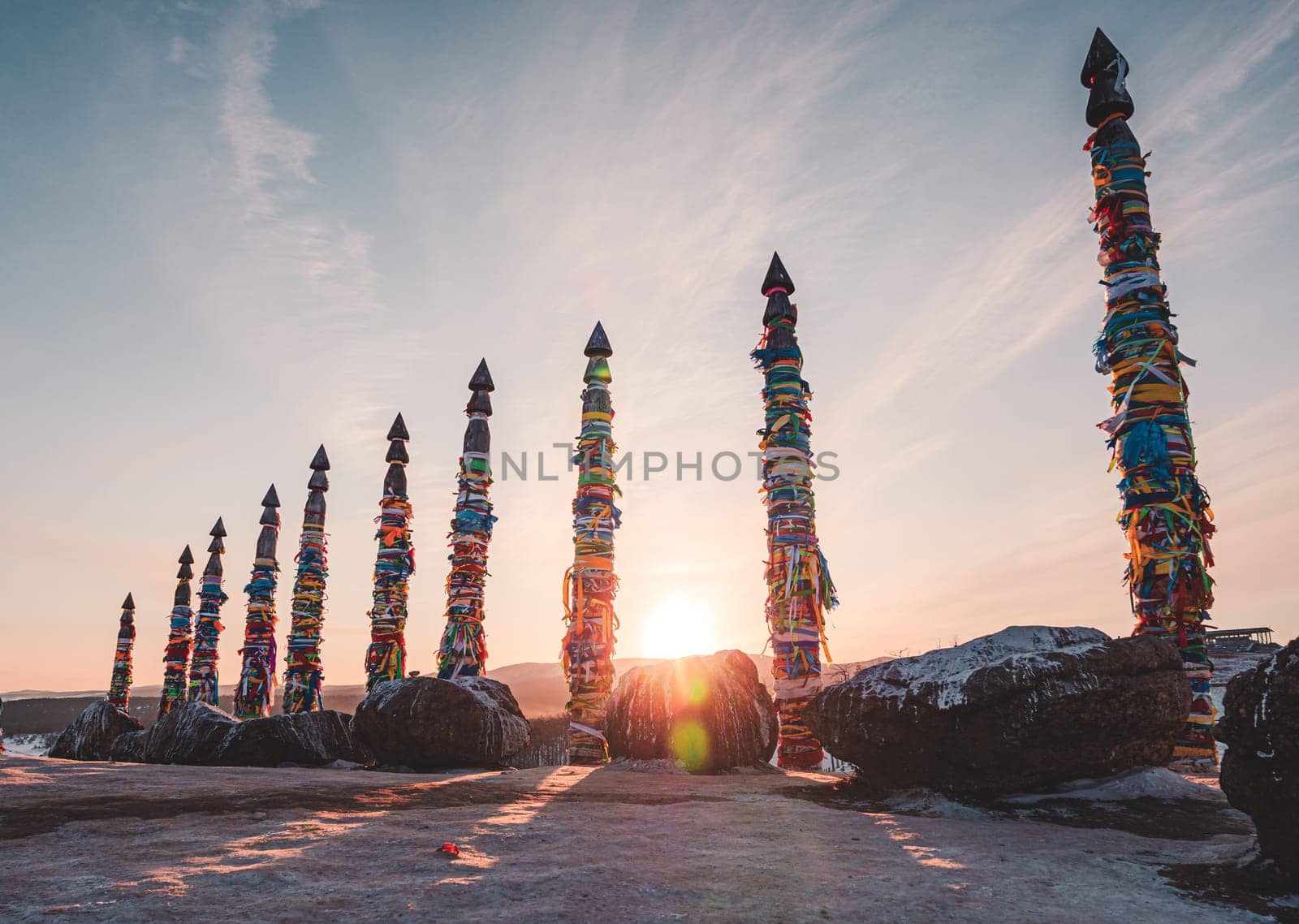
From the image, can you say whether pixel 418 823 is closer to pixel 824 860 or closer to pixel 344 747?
pixel 824 860

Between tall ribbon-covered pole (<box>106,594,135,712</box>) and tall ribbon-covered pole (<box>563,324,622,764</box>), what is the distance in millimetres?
20326

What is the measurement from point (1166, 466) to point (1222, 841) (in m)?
4.45

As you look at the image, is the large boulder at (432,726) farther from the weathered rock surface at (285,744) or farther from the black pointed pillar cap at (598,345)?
the black pointed pillar cap at (598,345)

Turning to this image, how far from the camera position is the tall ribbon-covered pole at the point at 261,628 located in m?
19.0

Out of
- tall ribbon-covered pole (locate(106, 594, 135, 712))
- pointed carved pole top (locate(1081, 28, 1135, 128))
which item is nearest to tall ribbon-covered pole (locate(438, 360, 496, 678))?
pointed carved pole top (locate(1081, 28, 1135, 128))

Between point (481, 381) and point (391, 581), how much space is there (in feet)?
15.7

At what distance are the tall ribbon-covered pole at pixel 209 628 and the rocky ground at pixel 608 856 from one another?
18194mm

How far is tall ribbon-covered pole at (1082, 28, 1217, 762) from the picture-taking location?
7.25 meters

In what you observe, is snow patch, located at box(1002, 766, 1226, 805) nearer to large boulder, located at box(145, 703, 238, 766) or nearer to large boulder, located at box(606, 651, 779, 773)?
large boulder, located at box(606, 651, 779, 773)

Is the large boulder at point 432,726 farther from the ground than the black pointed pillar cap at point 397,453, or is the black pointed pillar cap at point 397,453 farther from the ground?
the black pointed pillar cap at point 397,453

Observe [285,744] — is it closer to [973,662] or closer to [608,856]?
[608,856]

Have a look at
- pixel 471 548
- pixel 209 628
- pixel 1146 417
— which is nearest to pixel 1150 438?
pixel 1146 417

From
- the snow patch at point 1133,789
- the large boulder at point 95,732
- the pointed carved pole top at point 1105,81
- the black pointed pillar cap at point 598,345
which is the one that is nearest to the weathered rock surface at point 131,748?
the large boulder at point 95,732

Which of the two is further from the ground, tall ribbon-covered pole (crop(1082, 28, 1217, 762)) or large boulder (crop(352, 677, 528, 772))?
tall ribbon-covered pole (crop(1082, 28, 1217, 762))
